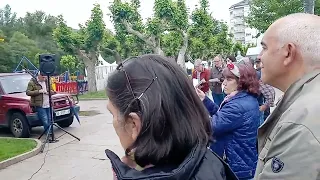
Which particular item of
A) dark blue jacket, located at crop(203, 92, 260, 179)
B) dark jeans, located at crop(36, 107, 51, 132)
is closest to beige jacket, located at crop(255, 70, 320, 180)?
dark blue jacket, located at crop(203, 92, 260, 179)

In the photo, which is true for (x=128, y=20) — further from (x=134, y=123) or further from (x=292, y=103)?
(x=134, y=123)

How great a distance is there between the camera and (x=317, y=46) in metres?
1.71

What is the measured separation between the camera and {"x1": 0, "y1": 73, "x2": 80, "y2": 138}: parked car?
31.0 ft

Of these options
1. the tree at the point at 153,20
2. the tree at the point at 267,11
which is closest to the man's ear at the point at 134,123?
the tree at the point at 153,20

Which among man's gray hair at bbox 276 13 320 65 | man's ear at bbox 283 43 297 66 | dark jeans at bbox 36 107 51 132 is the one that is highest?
man's gray hair at bbox 276 13 320 65

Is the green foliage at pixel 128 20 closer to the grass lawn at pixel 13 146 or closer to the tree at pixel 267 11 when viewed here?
the tree at pixel 267 11

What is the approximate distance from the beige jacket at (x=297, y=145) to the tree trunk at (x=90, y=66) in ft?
76.4

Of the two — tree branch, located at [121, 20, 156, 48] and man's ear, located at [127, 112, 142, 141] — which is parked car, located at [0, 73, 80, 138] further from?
tree branch, located at [121, 20, 156, 48]

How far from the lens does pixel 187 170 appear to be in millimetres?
1236

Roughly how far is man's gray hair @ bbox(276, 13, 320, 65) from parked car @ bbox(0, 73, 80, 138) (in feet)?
27.4

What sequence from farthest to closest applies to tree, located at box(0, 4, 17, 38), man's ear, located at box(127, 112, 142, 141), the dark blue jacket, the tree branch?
tree, located at box(0, 4, 17, 38), the tree branch, the dark blue jacket, man's ear, located at box(127, 112, 142, 141)

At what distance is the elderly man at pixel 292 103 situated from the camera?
51.1 inches

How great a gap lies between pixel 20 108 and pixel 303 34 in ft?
28.9

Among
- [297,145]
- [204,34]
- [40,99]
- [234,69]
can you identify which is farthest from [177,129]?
[204,34]
